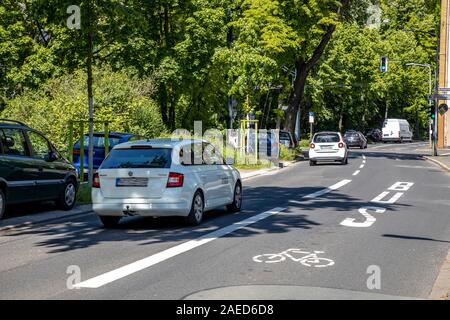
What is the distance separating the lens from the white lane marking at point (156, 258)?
293 inches

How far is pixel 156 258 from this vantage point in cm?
887

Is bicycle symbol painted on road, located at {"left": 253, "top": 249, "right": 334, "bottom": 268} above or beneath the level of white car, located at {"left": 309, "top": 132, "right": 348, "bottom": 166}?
beneath

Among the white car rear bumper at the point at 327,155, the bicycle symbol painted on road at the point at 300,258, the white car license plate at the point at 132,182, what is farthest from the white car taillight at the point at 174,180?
the white car rear bumper at the point at 327,155

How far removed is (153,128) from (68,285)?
22.5 meters

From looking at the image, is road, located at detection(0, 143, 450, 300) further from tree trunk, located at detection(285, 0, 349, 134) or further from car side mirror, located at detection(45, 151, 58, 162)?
tree trunk, located at detection(285, 0, 349, 134)

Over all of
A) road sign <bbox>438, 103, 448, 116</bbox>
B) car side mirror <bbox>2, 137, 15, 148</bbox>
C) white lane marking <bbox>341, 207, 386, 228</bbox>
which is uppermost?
road sign <bbox>438, 103, 448, 116</bbox>

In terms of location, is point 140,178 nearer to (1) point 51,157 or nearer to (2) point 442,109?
(1) point 51,157

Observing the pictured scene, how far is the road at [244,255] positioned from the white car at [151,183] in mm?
379

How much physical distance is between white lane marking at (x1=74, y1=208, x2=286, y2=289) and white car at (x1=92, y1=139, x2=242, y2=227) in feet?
2.64

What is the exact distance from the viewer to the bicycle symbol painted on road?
28.1 feet

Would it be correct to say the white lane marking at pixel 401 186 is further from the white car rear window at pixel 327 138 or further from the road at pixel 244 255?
the white car rear window at pixel 327 138

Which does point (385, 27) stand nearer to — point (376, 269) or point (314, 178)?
point (314, 178)

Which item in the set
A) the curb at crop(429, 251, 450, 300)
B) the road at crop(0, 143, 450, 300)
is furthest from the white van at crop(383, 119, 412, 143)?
the curb at crop(429, 251, 450, 300)

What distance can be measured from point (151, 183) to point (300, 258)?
11.7 ft
